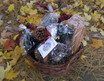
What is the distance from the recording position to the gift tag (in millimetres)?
975

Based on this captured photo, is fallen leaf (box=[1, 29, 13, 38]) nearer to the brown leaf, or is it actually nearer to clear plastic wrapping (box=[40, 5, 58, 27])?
the brown leaf

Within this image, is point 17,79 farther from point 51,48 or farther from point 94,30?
point 94,30

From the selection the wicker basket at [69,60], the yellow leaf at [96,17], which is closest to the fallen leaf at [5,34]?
the wicker basket at [69,60]

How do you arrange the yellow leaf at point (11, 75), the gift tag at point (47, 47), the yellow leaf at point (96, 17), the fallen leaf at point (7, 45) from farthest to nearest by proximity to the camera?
the yellow leaf at point (96, 17), the fallen leaf at point (7, 45), the yellow leaf at point (11, 75), the gift tag at point (47, 47)

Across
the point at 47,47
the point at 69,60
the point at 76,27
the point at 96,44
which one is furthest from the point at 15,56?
the point at 96,44

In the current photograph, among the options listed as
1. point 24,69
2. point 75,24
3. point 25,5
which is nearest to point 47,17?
point 75,24

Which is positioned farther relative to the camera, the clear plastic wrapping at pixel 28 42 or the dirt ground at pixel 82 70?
the dirt ground at pixel 82 70

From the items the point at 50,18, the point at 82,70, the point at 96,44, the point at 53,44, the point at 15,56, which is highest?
the point at 50,18

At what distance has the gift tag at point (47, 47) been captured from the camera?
98cm

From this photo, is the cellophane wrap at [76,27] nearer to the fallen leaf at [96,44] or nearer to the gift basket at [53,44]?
the gift basket at [53,44]

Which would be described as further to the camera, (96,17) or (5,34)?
(96,17)

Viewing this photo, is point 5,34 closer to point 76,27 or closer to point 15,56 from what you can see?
point 15,56

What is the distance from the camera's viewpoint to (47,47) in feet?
3.23

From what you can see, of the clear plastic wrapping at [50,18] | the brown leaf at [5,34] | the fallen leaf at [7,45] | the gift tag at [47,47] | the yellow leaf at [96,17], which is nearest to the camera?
the gift tag at [47,47]
